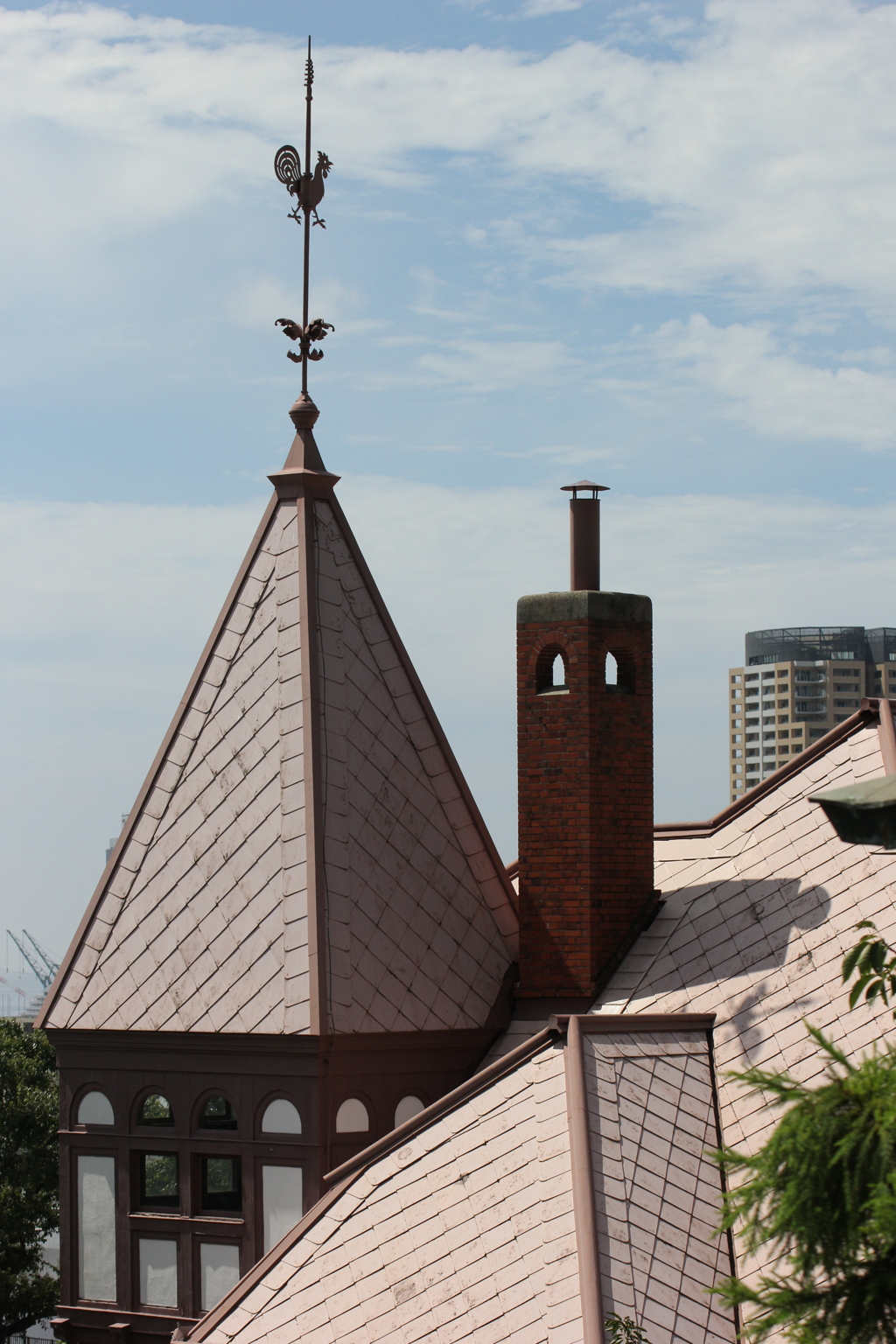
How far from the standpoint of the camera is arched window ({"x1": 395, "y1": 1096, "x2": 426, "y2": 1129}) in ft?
52.3

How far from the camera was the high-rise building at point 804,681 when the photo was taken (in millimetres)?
138625

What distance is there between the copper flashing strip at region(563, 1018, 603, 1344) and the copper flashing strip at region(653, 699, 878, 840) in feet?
16.8

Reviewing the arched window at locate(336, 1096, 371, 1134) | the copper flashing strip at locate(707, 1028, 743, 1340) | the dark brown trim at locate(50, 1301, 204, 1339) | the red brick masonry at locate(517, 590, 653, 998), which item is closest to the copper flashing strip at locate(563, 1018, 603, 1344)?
the copper flashing strip at locate(707, 1028, 743, 1340)

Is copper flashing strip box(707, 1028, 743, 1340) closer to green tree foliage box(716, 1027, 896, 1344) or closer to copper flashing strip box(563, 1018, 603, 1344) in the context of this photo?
copper flashing strip box(563, 1018, 603, 1344)

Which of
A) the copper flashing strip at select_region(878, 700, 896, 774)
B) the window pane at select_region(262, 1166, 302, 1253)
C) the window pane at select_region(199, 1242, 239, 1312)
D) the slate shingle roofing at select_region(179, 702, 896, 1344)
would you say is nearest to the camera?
the slate shingle roofing at select_region(179, 702, 896, 1344)

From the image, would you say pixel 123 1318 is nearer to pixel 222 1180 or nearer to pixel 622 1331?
pixel 622 1331

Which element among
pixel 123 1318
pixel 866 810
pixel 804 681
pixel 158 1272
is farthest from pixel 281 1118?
pixel 804 681

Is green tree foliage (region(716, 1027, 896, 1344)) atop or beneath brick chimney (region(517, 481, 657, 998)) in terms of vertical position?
beneath

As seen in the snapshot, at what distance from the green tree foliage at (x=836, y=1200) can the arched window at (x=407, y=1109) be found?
8.71 m

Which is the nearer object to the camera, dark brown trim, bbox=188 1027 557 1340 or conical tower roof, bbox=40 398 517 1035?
dark brown trim, bbox=188 1027 557 1340

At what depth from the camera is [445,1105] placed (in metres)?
14.6

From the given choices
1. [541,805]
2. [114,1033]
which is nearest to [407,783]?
[541,805]

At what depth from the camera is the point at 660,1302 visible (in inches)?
466

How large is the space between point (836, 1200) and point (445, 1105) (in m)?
Result: 7.72
